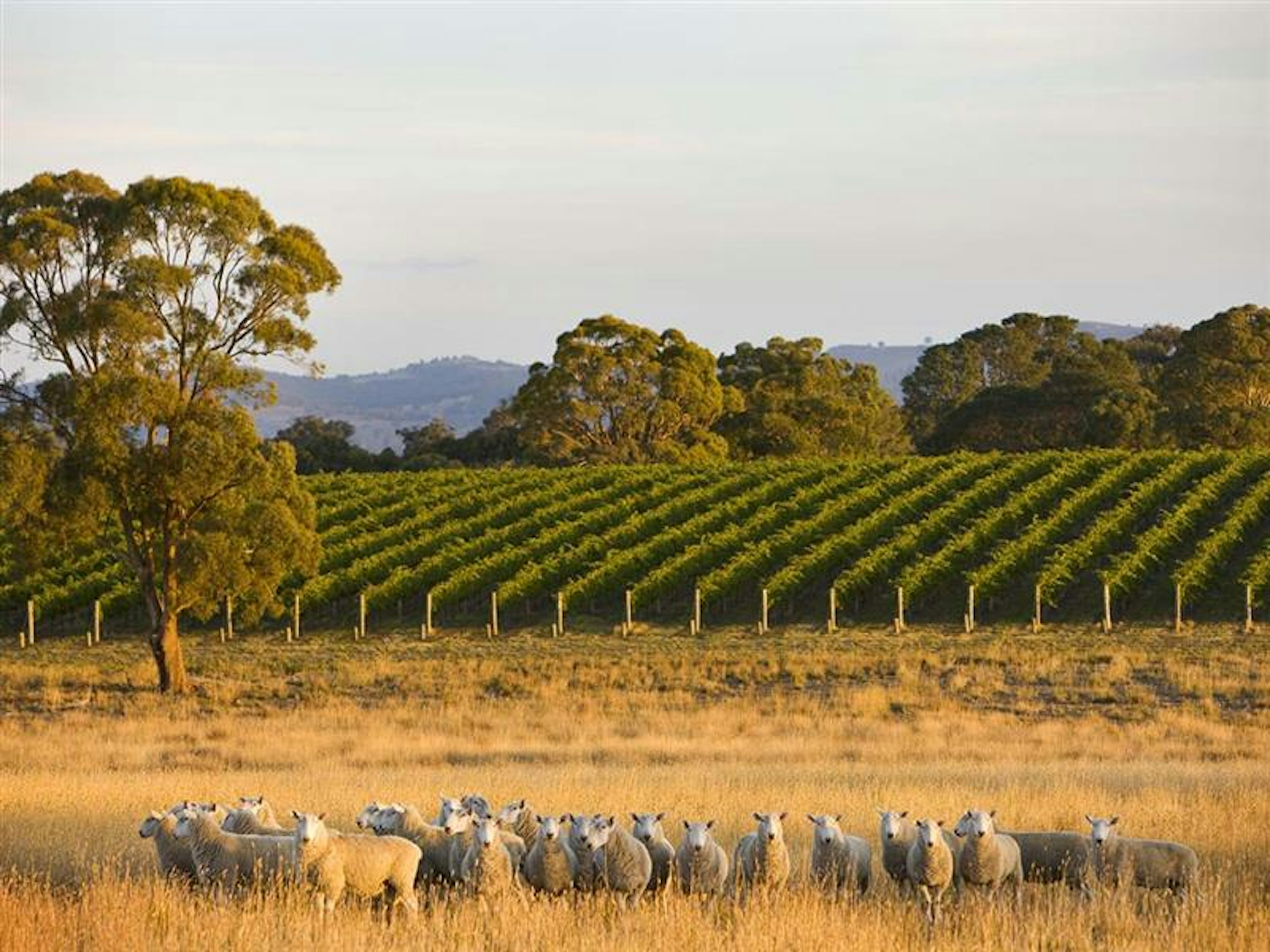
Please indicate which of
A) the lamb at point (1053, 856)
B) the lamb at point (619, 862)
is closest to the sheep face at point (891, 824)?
the lamb at point (1053, 856)

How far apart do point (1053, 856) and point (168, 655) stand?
26400mm

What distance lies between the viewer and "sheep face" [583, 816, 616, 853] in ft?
51.4

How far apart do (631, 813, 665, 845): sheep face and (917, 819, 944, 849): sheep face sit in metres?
2.29

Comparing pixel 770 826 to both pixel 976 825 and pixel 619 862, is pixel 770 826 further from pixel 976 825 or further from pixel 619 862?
pixel 976 825

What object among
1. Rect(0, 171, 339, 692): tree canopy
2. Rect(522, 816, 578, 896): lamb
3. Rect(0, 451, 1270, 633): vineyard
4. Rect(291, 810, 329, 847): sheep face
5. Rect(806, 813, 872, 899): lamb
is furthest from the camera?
Rect(0, 451, 1270, 633): vineyard

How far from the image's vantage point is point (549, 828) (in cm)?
1567

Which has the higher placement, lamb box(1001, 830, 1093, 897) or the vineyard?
the vineyard

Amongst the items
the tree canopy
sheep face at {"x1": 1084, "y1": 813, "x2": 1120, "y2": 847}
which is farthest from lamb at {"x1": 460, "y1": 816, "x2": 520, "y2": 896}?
the tree canopy

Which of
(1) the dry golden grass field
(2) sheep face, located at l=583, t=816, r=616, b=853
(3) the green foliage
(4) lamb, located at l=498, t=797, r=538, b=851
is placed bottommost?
(1) the dry golden grass field

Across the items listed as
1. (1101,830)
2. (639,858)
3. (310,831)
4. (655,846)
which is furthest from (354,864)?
(1101,830)

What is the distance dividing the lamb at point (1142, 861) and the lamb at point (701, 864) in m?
3.18

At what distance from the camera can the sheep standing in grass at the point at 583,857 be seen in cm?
1585

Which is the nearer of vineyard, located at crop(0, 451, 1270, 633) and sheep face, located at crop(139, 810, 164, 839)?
sheep face, located at crop(139, 810, 164, 839)

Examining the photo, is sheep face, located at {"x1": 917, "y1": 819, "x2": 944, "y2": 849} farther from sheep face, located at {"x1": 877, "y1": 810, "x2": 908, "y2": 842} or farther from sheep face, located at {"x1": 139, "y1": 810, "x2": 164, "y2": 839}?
sheep face, located at {"x1": 139, "y1": 810, "x2": 164, "y2": 839}
